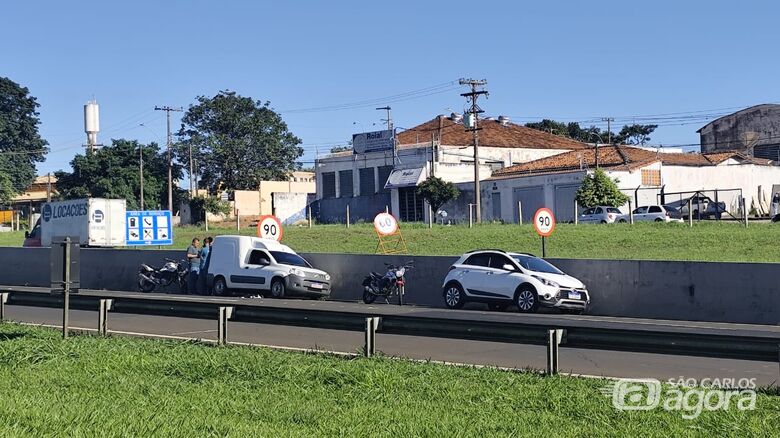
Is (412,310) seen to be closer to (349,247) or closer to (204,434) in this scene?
(204,434)

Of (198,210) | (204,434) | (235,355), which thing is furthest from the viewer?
(198,210)

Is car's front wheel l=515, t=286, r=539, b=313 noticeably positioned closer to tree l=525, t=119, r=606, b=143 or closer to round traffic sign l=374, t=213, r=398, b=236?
round traffic sign l=374, t=213, r=398, b=236

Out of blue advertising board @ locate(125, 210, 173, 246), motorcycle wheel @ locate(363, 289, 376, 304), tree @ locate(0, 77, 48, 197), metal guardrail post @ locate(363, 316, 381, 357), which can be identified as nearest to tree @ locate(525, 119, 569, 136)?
tree @ locate(0, 77, 48, 197)

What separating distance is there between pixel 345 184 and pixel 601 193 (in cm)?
2726

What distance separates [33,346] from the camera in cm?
1290

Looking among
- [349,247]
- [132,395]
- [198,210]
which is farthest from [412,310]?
[198,210]

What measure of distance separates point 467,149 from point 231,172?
2397 cm

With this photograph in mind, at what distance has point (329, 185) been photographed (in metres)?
77.5

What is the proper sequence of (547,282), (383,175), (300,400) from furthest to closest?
(383,175), (547,282), (300,400)

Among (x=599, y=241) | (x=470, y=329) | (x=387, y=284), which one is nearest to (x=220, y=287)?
(x=387, y=284)

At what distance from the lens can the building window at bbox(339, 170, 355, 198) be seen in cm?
7556

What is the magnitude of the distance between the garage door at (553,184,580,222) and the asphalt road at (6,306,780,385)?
40.0 meters

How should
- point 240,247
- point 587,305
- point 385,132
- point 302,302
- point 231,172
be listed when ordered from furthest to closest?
1. point 231,172
2. point 385,132
3. point 240,247
4. point 302,302
5. point 587,305

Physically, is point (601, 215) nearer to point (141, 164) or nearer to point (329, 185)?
point (329, 185)
